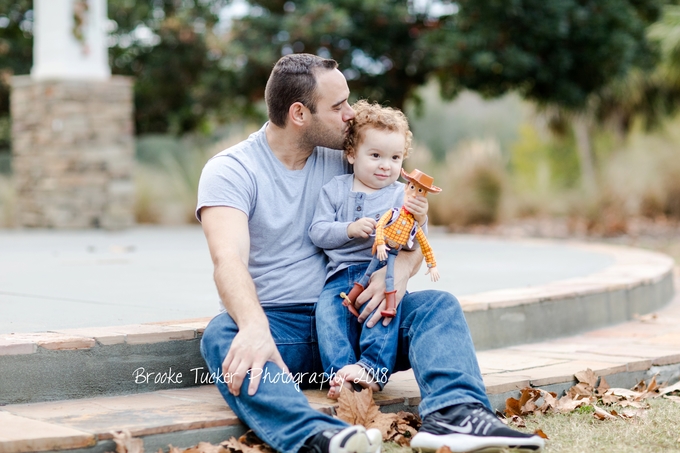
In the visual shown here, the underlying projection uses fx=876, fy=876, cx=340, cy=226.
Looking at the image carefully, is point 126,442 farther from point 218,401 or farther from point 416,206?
point 416,206

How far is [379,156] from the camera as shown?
2.91 meters

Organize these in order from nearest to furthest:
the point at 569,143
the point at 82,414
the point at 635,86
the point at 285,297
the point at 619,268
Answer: the point at 82,414, the point at 285,297, the point at 619,268, the point at 635,86, the point at 569,143

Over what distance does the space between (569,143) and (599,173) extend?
15.8 ft

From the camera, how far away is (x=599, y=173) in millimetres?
12312

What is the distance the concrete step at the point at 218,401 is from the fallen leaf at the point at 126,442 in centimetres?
2

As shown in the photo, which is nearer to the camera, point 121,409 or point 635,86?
point 121,409

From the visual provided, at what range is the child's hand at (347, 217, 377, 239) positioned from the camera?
277 cm

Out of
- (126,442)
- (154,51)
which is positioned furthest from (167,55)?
(126,442)

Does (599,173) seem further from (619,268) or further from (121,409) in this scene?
(121,409)

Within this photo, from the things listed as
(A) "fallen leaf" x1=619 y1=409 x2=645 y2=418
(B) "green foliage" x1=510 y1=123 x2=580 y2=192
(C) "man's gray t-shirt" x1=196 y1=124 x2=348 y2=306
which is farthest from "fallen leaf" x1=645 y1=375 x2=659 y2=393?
(B) "green foliage" x1=510 y1=123 x2=580 y2=192

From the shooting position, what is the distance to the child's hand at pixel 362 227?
277 centimetres

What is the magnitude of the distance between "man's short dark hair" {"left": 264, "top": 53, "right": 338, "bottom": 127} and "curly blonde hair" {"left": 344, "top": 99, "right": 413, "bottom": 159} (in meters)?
0.15

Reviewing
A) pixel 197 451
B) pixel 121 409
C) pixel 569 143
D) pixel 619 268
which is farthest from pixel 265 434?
pixel 569 143

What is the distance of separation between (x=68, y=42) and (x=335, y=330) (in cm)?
816
